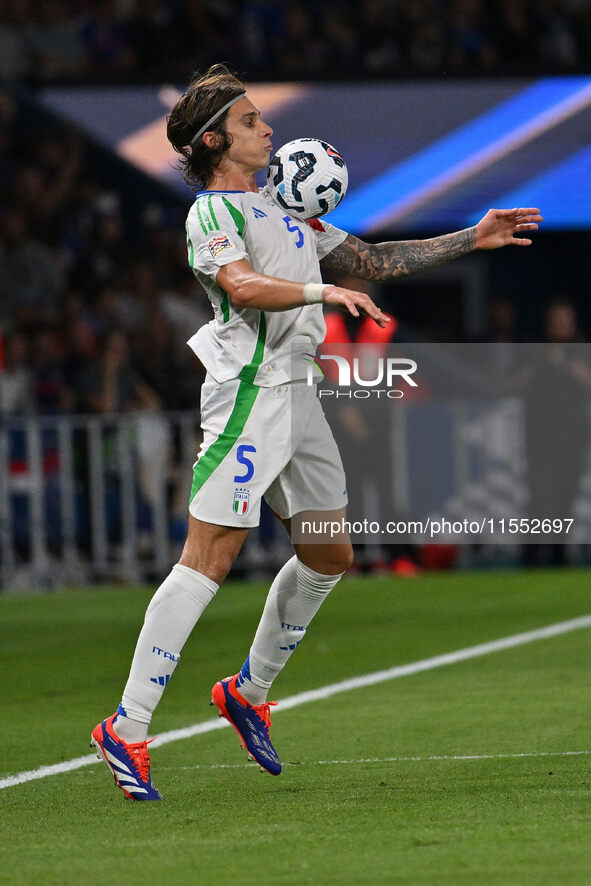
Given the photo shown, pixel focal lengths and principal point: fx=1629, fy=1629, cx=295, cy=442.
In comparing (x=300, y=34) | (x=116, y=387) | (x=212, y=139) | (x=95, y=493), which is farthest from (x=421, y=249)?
(x=300, y=34)

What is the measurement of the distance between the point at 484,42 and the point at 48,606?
10341mm

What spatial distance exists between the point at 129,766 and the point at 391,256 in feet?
6.57

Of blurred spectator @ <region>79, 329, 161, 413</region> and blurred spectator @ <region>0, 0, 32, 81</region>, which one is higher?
blurred spectator @ <region>0, 0, 32, 81</region>

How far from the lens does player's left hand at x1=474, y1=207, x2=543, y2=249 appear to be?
5.61 m

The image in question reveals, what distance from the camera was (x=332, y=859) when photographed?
13.1 ft

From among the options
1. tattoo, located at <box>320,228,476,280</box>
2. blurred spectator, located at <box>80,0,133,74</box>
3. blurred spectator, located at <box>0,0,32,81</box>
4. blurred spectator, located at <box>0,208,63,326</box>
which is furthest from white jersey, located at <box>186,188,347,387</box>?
blurred spectator, located at <box>0,0,32,81</box>

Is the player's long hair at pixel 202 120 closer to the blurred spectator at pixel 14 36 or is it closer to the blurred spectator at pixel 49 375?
the blurred spectator at pixel 49 375

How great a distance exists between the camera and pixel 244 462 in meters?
5.18

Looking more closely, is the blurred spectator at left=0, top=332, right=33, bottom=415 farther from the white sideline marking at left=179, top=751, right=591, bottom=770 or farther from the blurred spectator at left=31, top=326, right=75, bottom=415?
the white sideline marking at left=179, top=751, right=591, bottom=770

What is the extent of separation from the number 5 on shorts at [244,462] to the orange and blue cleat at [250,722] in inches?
31.5

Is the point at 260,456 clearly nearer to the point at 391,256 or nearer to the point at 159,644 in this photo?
the point at 159,644

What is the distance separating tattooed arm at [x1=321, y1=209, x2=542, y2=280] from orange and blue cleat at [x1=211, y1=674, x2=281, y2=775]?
1507 millimetres

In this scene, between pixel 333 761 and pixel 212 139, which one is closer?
pixel 212 139

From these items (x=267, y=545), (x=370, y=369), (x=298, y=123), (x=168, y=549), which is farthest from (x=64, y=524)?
(x=370, y=369)
